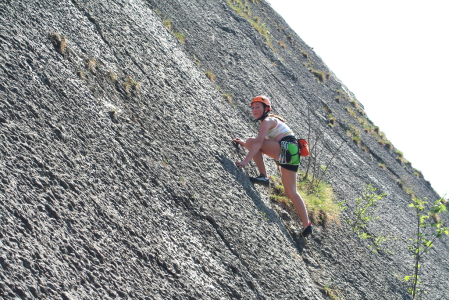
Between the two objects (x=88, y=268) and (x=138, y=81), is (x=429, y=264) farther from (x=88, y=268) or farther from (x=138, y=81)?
(x=88, y=268)

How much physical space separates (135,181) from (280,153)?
82.2 inches

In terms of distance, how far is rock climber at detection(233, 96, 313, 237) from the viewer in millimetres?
4645

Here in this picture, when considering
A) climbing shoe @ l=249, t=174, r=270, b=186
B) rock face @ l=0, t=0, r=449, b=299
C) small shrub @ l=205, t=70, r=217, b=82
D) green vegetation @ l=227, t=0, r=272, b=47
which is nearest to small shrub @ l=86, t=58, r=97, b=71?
rock face @ l=0, t=0, r=449, b=299

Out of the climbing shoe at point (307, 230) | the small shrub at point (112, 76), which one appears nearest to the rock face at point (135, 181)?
the small shrub at point (112, 76)

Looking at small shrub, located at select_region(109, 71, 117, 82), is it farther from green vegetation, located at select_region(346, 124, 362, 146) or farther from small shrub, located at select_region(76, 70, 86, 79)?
green vegetation, located at select_region(346, 124, 362, 146)

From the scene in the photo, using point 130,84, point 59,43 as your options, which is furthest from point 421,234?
point 59,43

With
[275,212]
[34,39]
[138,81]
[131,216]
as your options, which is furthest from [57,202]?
[275,212]

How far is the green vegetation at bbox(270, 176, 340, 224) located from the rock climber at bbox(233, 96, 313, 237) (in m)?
0.17

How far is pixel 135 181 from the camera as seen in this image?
10.8ft

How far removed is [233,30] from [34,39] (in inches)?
235

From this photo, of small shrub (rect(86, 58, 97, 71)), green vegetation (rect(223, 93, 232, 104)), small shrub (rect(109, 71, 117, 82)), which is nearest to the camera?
small shrub (rect(86, 58, 97, 71))

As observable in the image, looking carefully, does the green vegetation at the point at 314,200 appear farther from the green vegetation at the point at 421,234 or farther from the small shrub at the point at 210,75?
the small shrub at the point at 210,75

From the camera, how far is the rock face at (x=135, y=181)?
2.47 metres

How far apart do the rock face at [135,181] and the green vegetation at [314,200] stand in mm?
255
